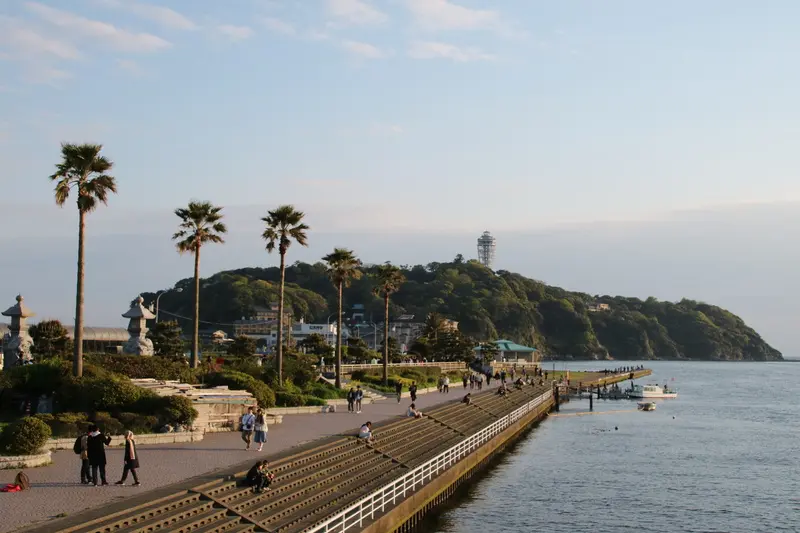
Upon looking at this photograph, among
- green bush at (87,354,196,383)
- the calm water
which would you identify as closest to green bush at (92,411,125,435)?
green bush at (87,354,196,383)

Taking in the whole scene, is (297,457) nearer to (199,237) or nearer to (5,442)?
(5,442)

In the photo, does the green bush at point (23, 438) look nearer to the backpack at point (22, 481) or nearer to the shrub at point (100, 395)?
the backpack at point (22, 481)

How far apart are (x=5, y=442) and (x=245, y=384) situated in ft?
Result: 65.8

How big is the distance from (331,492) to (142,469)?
5392 mm

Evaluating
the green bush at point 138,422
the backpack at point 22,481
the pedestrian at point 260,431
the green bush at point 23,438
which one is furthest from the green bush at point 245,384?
the backpack at point 22,481

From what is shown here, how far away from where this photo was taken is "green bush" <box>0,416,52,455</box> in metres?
25.1

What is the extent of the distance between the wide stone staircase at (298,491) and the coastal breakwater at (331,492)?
2 centimetres

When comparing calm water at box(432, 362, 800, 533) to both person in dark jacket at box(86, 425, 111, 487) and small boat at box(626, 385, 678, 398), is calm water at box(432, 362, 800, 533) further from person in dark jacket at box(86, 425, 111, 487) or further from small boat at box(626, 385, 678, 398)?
small boat at box(626, 385, 678, 398)

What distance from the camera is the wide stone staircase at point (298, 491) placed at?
19234 mm

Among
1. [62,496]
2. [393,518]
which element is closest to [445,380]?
[393,518]

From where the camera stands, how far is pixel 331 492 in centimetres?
2608

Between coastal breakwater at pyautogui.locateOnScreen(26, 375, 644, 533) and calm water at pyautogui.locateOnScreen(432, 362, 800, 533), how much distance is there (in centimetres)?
146

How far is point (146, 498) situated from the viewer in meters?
20.4

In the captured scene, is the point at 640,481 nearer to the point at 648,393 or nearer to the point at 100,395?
the point at 100,395
